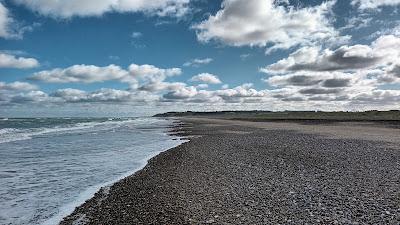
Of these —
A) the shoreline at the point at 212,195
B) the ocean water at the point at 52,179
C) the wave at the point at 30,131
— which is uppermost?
the shoreline at the point at 212,195

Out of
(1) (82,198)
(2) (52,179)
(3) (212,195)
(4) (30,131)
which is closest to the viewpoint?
(3) (212,195)

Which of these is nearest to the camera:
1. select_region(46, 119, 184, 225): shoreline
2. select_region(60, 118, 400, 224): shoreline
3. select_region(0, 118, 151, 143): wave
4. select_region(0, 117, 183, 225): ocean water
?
select_region(60, 118, 400, 224): shoreline

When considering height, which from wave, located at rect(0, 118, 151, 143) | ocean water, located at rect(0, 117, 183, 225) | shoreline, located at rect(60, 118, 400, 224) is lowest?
wave, located at rect(0, 118, 151, 143)

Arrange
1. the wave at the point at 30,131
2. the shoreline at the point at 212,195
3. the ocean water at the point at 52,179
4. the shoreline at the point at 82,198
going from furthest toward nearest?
the wave at the point at 30,131, the ocean water at the point at 52,179, the shoreline at the point at 82,198, the shoreline at the point at 212,195

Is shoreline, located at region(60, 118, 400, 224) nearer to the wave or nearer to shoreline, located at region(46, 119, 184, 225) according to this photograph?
shoreline, located at region(46, 119, 184, 225)

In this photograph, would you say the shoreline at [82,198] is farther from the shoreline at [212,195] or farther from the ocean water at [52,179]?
the shoreline at [212,195]

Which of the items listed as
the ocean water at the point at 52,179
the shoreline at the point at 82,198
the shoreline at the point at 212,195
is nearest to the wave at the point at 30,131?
the ocean water at the point at 52,179

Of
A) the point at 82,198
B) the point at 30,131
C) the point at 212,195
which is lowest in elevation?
the point at 30,131

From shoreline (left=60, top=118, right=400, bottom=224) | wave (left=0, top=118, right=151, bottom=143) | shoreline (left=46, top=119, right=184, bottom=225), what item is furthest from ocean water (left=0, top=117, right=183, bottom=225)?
wave (left=0, top=118, right=151, bottom=143)

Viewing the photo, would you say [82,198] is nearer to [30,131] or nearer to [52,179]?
[52,179]

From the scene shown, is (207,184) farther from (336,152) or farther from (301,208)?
(336,152)

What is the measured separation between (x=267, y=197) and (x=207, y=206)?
2068 millimetres

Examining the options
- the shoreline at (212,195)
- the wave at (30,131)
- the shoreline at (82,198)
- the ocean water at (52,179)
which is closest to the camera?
the shoreline at (212,195)

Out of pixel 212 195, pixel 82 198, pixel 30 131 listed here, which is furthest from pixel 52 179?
pixel 30 131
